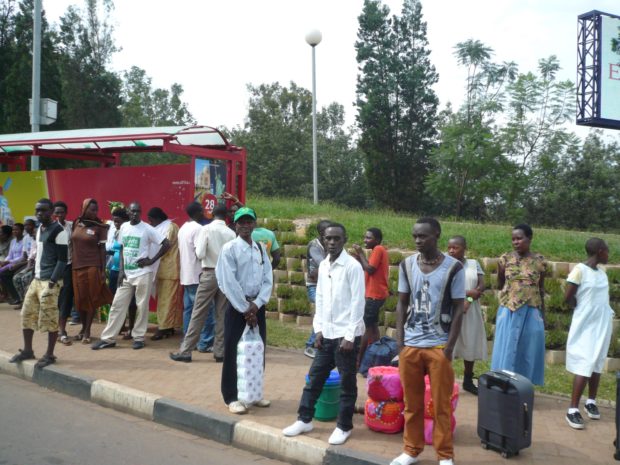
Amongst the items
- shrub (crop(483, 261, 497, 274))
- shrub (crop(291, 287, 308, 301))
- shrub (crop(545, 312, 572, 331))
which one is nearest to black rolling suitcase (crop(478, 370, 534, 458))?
shrub (crop(545, 312, 572, 331))

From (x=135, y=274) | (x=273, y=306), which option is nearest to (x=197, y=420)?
(x=135, y=274)

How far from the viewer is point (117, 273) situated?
8719 mm

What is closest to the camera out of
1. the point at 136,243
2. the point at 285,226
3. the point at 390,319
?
the point at 136,243

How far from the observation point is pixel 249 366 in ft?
17.8

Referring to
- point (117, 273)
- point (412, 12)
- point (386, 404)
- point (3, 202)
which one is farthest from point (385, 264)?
point (412, 12)

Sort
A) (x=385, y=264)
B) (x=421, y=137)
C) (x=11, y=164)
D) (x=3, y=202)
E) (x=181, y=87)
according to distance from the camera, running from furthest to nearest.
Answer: (x=181, y=87)
(x=421, y=137)
(x=11, y=164)
(x=3, y=202)
(x=385, y=264)

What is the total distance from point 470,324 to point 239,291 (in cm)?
244

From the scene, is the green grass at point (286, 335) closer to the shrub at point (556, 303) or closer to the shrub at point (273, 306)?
the shrub at point (273, 306)

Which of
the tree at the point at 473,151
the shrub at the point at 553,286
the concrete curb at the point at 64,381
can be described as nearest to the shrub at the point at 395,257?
the shrub at the point at 553,286

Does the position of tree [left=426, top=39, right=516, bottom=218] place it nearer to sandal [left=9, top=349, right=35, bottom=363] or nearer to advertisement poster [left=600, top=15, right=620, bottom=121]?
advertisement poster [left=600, top=15, right=620, bottom=121]

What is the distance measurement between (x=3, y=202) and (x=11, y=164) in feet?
5.43

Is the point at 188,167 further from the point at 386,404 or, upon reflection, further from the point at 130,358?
the point at 386,404

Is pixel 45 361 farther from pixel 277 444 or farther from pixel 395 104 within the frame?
pixel 395 104

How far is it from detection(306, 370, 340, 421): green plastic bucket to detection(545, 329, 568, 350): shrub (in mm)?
4044
